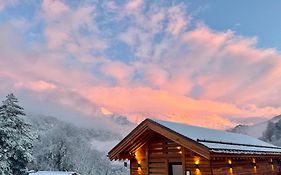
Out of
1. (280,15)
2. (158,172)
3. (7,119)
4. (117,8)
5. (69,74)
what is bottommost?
(158,172)

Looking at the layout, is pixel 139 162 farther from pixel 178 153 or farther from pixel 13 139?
pixel 13 139

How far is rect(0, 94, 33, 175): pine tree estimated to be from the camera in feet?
69.1

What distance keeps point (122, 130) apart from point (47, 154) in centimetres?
5221

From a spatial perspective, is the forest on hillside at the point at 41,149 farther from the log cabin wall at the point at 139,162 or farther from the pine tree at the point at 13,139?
the log cabin wall at the point at 139,162

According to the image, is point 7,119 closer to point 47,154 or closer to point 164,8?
point 164,8

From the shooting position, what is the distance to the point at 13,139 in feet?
70.6

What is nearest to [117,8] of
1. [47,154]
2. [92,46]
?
[92,46]

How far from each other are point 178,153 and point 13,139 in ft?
48.0

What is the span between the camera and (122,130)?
9244cm

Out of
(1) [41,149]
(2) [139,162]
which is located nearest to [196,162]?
(2) [139,162]

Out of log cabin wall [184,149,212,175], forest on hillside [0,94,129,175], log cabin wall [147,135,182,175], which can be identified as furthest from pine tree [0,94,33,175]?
log cabin wall [184,149,212,175]

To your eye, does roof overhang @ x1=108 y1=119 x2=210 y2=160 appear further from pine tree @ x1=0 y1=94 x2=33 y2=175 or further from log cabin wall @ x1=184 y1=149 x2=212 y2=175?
pine tree @ x1=0 y1=94 x2=33 y2=175

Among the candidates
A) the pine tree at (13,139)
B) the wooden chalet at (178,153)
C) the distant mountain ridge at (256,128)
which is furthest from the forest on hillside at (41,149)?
the distant mountain ridge at (256,128)

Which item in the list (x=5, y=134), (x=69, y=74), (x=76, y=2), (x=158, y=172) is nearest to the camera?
(x=158, y=172)
